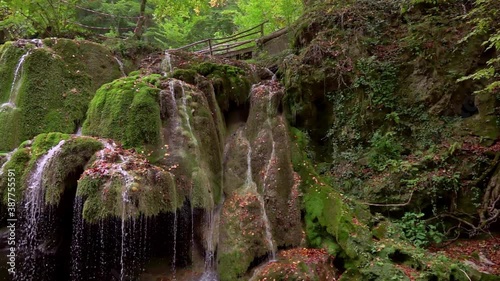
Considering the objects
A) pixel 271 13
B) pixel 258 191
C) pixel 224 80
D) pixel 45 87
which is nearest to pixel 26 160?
pixel 45 87

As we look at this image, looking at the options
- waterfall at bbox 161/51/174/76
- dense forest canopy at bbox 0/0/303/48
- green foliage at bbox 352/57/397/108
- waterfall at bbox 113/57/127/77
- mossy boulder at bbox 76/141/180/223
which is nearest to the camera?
mossy boulder at bbox 76/141/180/223

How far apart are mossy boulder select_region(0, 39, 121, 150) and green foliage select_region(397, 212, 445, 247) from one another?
9.10m

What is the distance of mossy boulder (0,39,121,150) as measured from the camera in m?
9.20

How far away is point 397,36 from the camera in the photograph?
11047 millimetres

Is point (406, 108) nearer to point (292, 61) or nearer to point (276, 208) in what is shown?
point (292, 61)

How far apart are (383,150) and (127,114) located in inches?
270

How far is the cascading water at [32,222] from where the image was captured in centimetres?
651

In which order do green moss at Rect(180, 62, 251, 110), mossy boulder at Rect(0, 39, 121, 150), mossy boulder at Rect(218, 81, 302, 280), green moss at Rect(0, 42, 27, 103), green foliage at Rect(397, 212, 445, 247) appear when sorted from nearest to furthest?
1. mossy boulder at Rect(218, 81, 302, 280)
2. green foliage at Rect(397, 212, 445, 247)
3. mossy boulder at Rect(0, 39, 121, 150)
4. green moss at Rect(0, 42, 27, 103)
5. green moss at Rect(180, 62, 251, 110)

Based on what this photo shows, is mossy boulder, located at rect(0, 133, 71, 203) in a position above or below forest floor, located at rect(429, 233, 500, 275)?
above

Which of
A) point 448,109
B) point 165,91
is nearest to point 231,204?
point 165,91

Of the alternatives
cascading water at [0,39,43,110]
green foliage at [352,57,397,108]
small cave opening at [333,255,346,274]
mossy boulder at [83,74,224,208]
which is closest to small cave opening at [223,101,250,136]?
mossy boulder at [83,74,224,208]

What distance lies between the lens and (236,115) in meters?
11.3

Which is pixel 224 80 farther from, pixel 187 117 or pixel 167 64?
pixel 187 117

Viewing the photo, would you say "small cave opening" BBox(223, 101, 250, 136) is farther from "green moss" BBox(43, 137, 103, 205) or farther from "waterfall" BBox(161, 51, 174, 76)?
"green moss" BBox(43, 137, 103, 205)
